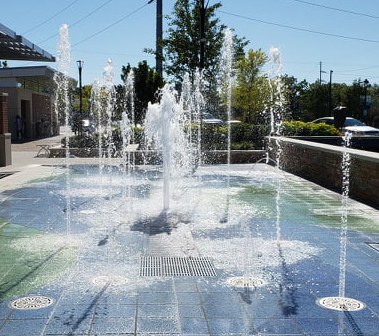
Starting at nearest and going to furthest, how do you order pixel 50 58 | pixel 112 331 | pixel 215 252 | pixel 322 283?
1. pixel 112 331
2. pixel 322 283
3. pixel 215 252
4. pixel 50 58

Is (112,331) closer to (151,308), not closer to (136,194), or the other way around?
(151,308)

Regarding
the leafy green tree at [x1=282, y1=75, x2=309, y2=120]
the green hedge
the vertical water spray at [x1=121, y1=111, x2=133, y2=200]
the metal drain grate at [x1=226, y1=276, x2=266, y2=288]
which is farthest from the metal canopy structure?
the leafy green tree at [x1=282, y1=75, x2=309, y2=120]

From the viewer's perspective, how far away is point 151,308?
183 inches

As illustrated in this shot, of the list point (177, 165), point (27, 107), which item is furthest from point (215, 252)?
point (27, 107)

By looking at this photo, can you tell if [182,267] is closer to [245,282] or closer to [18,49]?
[245,282]

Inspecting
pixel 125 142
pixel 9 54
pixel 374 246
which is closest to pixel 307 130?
pixel 125 142

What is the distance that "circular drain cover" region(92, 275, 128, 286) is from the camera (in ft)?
17.3

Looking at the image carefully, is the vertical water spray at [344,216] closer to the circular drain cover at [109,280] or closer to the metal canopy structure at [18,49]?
the circular drain cover at [109,280]

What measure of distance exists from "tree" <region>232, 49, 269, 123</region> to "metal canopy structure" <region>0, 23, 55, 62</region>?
11654 millimetres

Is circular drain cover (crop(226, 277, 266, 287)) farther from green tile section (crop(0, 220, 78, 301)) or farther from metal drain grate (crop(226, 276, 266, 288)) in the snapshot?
green tile section (crop(0, 220, 78, 301))

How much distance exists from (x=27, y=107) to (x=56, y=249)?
33.5 meters

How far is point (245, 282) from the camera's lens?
5387 millimetres

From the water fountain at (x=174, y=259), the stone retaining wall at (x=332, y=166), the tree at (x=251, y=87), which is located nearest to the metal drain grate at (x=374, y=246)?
the water fountain at (x=174, y=259)

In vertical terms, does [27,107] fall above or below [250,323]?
above
